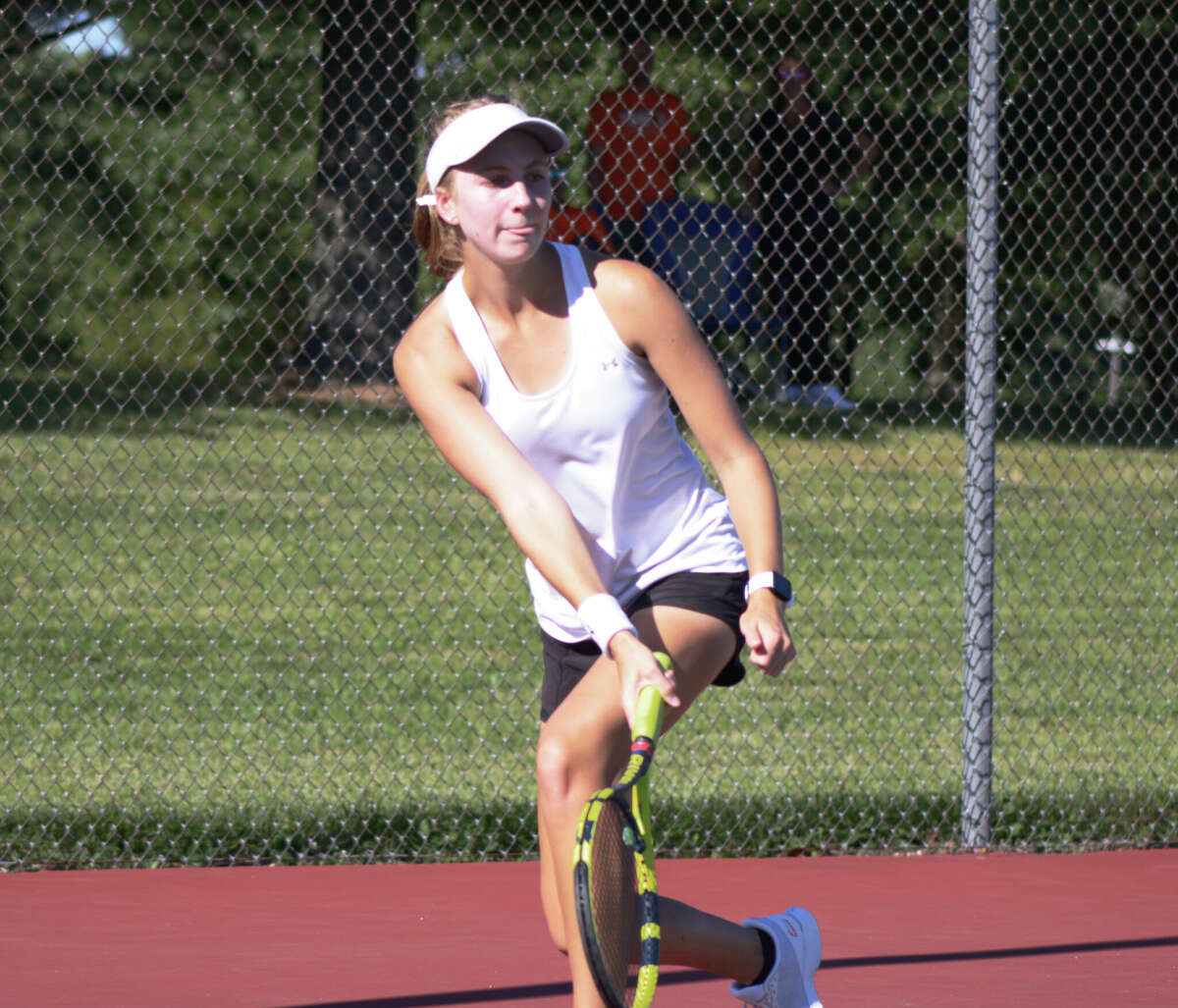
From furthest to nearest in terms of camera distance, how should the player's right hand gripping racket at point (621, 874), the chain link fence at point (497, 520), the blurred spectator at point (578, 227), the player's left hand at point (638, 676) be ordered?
1. the blurred spectator at point (578, 227)
2. the chain link fence at point (497, 520)
3. the player's left hand at point (638, 676)
4. the player's right hand gripping racket at point (621, 874)

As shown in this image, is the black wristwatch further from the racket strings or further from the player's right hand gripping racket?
the racket strings

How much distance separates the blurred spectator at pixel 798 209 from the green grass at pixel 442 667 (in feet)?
1.61

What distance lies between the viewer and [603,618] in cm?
279

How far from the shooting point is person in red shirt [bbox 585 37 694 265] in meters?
7.85

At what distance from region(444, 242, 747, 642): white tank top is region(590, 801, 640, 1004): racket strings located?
656 millimetres

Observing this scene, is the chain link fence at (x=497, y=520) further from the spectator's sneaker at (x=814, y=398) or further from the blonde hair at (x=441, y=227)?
the blonde hair at (x=441, y=227)

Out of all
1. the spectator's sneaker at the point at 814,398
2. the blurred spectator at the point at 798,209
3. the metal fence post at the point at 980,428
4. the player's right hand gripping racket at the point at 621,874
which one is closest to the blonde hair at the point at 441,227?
the player's right hand gripping racket at the point at 621,874

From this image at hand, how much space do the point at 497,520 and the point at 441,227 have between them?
6.73 m

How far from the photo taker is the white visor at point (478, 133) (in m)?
3.04

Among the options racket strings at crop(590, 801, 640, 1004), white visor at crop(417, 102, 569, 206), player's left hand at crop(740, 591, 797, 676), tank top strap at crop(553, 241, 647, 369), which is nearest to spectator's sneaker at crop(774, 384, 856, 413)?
tank top strap at crop(553, 241, 647, 369)

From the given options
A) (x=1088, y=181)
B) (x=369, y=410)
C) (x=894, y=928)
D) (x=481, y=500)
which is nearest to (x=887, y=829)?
(x=894, y=928)

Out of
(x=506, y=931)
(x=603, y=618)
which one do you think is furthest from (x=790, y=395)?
(x=603, y=618)

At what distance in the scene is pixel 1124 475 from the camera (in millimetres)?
11641

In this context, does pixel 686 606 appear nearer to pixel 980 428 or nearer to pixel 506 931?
pixel 506 931
